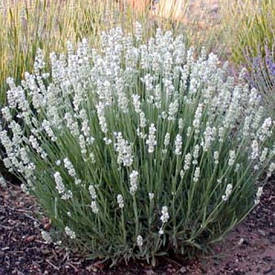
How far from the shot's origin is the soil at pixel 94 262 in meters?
2.80

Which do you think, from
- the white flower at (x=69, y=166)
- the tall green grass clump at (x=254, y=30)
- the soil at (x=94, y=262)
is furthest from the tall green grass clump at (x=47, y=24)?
the white flower at (x=69, y=166)

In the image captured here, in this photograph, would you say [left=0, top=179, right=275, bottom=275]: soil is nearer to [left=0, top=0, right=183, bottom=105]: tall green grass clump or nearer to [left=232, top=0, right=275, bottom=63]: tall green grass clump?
[left=0, top=0, right=183, bottom=105]: tall green grass clump

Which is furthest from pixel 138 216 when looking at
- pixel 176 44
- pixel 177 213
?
pixel 176 44

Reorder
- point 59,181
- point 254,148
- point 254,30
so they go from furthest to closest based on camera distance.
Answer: point 254,30 → point 254,148 → point 59,181

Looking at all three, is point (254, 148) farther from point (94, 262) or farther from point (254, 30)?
point (254, 30)

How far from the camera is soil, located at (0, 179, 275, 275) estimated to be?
2.80m

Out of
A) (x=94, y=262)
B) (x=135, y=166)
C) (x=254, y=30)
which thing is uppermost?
(x=135, y=166)

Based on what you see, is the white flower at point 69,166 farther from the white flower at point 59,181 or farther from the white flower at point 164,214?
the white flower at point 164,214

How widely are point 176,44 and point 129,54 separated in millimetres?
375

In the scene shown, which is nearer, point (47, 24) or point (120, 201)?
point (120, 201)

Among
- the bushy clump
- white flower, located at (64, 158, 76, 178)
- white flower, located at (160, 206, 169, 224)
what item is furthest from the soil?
white flower, located at (64, 158, 76, 178)

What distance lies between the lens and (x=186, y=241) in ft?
8.54

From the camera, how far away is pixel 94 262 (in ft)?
9.26

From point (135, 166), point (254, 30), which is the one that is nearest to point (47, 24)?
point (254, 30)
